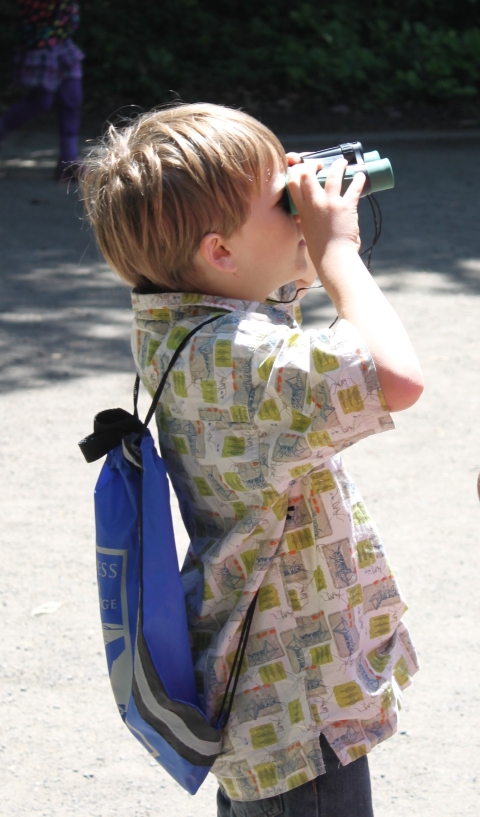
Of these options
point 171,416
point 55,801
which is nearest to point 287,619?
point 171,416

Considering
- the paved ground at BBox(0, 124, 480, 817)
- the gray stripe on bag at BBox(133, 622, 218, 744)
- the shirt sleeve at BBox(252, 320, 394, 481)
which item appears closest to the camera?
the shirt sleeve at BBox(252, 320, 394, 481)

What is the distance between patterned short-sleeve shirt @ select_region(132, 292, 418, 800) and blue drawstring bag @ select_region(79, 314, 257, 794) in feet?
0.14

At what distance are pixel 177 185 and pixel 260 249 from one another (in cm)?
18

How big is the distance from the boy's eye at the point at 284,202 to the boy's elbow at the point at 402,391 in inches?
14.8

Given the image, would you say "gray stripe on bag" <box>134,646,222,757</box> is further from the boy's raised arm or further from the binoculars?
the binoculars

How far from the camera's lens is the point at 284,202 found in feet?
5.47

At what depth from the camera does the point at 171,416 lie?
167 cm

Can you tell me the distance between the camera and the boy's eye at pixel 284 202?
166 centimetres

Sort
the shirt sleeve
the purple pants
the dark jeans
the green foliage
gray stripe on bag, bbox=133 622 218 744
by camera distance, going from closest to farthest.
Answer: the shirt sleeve
gray stripe on bag, bbox=133 622 218 744
the dark jeans
the purple pants
the green foliage

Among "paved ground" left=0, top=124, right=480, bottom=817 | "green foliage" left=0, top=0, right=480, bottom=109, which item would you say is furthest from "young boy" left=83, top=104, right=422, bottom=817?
"green foliage" left=0, top=0, right=480, bottom=109

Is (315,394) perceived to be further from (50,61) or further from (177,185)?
(50,61)

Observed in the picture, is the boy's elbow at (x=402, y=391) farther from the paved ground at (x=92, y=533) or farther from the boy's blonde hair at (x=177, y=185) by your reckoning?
the paved ground at (x=92, y=533)

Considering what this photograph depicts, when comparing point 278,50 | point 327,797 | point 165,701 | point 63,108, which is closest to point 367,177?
point 165,701

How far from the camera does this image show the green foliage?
451 inches
